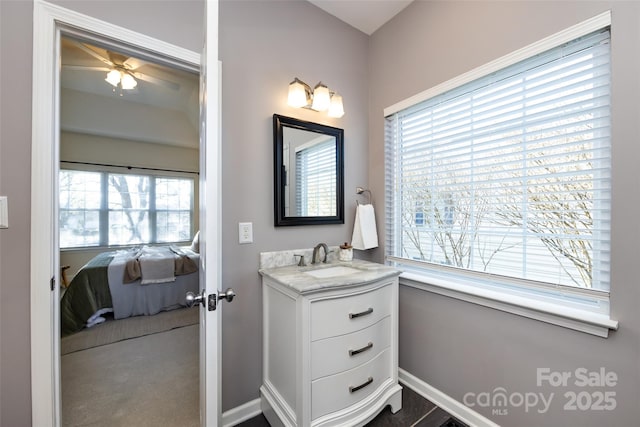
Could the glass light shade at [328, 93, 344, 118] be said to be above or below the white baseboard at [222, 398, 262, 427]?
above

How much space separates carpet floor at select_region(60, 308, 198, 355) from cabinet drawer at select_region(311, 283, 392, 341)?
2.21m

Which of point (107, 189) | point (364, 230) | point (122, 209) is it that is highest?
point (107, 189)

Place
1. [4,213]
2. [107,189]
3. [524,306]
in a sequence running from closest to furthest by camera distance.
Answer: [4,213]
[524,306]
[107,189]

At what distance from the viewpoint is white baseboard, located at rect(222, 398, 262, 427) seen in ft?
4.92

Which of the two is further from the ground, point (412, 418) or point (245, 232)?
point (245, 232)

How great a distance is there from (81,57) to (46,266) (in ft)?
8.58

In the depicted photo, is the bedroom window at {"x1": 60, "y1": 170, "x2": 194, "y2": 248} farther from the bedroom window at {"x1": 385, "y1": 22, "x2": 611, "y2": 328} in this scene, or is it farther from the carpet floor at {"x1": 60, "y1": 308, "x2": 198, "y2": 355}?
the bedroom window at {"x1": 385, "y1": 22, "x2": 611, "y2": 328}

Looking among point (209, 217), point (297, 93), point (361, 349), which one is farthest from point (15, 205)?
point (361, 349)

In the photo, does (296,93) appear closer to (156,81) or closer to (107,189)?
(156,81)

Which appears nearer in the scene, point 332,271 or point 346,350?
point 346,350

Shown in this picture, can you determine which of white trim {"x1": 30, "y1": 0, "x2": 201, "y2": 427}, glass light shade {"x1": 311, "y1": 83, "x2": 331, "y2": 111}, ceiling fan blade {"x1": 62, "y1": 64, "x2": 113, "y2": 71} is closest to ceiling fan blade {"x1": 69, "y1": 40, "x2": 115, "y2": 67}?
ceiling fan blade {"x1": 62, "y1": 64, "x2": 113, "y2": 71}

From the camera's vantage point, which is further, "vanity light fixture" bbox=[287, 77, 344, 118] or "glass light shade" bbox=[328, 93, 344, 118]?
"glass light shade" bbox=[328, 93, 344, 118]

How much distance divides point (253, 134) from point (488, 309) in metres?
1.71

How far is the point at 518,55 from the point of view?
1.32 m
